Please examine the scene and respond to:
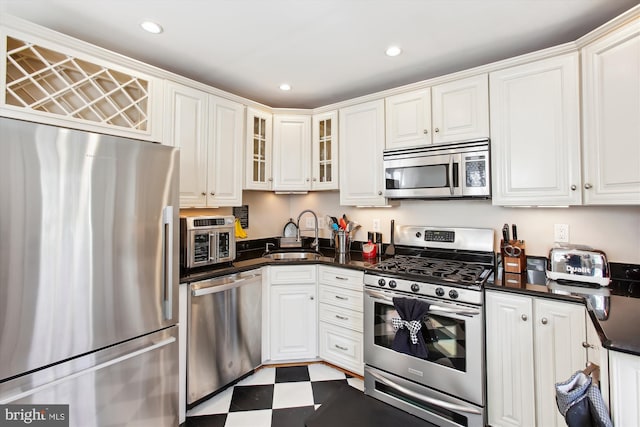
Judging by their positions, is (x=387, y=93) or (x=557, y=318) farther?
(x=387, y=93)

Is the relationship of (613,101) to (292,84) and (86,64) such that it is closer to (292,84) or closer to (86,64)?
(292,84)

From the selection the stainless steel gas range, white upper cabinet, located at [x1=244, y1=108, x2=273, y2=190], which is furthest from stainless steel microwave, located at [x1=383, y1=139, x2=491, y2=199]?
white upper cabinet, located at [x1=244, y1=108, x2=273, y2=190]

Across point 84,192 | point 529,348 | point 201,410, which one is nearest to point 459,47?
point 529,348

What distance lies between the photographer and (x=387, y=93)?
8.25ft

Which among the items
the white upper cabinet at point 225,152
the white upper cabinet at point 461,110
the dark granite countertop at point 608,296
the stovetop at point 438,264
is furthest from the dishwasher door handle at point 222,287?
the white upper cabinet at point 461,110

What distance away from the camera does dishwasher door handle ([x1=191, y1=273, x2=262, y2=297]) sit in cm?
202

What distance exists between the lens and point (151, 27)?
1770mm

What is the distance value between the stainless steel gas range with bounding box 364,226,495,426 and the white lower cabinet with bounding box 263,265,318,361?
556 millimetres

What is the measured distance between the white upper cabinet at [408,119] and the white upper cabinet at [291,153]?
835 millimetres

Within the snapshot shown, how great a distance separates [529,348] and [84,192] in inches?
97.1

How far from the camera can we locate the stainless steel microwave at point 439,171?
6.88 ft

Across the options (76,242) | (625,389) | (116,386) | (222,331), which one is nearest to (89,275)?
(76,242)

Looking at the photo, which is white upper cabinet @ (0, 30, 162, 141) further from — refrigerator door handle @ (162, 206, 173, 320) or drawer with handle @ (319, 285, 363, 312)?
drawer with handle @ (319, 285, 363, 312)

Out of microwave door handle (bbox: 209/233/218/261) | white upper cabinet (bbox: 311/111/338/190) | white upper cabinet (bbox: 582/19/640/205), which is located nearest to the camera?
white upper cabinet (bbox: 582/19/640/205)
